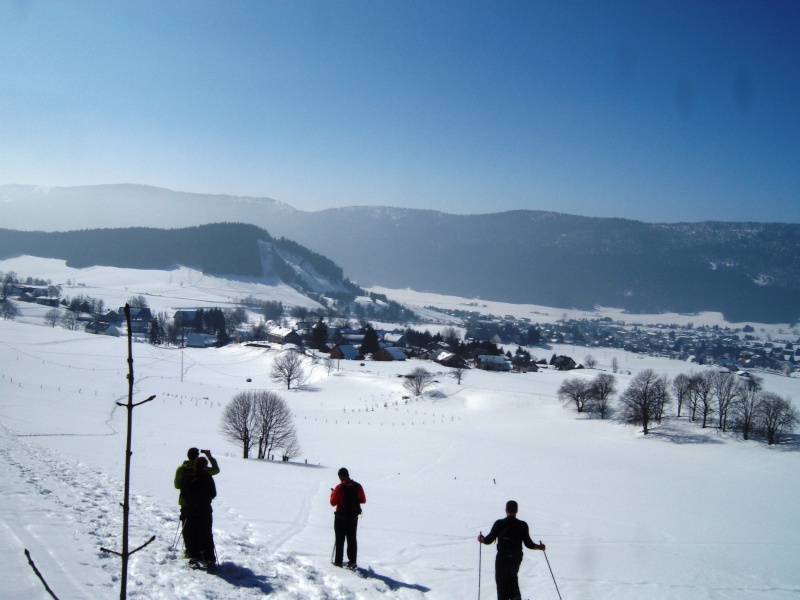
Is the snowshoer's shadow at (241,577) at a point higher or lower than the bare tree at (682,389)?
higher

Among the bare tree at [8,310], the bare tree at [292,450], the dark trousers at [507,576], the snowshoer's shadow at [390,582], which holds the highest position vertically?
the dark trousers at [507,576]

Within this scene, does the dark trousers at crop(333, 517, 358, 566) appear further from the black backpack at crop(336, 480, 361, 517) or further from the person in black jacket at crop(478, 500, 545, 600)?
the person in black jacket at crop(478, 500, 545, 600)

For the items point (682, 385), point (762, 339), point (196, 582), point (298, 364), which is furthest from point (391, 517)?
point (762, 339)

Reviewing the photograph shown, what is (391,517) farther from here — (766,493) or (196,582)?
(766,493)

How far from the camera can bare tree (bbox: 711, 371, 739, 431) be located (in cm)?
3847

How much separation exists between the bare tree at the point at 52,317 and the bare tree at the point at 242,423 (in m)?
73.6

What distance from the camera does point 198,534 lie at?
7.04 metres

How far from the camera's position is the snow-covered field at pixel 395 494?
725 cm

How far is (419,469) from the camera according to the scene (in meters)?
25.0

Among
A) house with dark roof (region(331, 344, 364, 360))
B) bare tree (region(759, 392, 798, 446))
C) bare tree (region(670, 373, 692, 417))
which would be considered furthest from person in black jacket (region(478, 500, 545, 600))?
house with dark roof (region(331, 344, 364, 360))

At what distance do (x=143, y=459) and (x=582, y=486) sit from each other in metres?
18.4

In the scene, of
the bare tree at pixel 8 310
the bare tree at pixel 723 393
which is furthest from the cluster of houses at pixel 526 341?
the bare tree at pixel 723 393

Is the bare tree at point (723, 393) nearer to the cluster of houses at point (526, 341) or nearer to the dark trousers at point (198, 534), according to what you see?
the cluster of houses at point (526, 341)

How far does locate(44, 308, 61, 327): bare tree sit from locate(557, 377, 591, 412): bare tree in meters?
80.3
